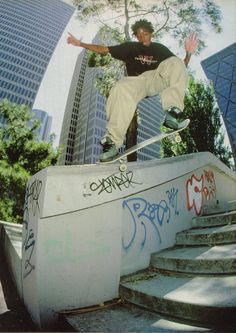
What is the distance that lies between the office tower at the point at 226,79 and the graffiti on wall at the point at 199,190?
60.1 metres

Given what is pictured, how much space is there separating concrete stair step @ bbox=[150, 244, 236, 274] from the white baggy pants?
1.36m

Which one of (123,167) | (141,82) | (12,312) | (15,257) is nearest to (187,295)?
(123,167)

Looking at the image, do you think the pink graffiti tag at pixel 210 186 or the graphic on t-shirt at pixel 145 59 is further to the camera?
the pink graffiti tag at pixel 210 186

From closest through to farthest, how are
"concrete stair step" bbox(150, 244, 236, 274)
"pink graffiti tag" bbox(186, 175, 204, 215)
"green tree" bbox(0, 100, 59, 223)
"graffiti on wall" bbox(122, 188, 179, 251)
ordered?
"concrete stair step" bbox(150, 244, 236, 274), "graffiti on wall" bbox(122, 188, 179, 251), "pink graffiti tag" bbox(186, 175, 204, 215), "green tree" bbox(0, 100, 59, 223)

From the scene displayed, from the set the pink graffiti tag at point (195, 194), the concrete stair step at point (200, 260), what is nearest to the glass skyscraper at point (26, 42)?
the pink graffiti tag at point (195, 194)

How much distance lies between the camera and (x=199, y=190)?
4207 mm

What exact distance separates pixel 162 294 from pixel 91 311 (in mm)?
664

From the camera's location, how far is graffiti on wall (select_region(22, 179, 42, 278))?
2.46 m

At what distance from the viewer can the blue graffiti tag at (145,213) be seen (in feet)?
9.47

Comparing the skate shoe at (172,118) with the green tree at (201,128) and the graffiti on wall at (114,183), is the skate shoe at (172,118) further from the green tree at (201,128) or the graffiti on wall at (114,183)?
the green tree at (201,128)

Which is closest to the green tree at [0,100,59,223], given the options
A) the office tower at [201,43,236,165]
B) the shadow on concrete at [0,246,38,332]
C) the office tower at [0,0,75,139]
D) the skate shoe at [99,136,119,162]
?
the shadow on concrete at [0,246,38,332]

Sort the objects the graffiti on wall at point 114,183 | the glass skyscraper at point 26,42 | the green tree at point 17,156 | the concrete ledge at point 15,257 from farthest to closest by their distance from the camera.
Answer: the glass skyscraper at point 26,42
the green tree at point 17,156
the concrete ledge at point 15,257
the graffiti on wall at point 114,183

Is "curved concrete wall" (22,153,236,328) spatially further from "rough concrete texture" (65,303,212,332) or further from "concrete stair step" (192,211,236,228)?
"concrete stair step" (192,211,236,228)

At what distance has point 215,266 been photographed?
2258 millimetres
